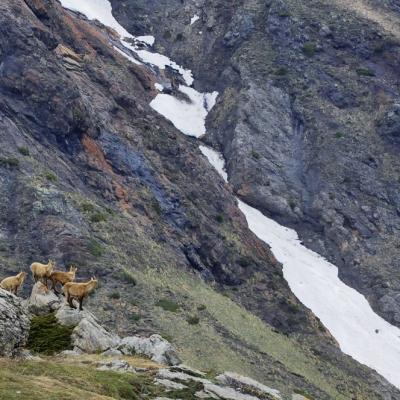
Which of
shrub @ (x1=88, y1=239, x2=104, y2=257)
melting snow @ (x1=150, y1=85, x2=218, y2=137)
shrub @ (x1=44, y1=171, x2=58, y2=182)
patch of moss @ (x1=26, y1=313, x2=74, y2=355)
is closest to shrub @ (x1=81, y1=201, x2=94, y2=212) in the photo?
shrub @ (x1=44, y1=171, x2=58, y2=182)

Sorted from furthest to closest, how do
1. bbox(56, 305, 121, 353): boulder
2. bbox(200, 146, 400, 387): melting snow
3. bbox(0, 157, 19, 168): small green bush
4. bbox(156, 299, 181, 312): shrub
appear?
bbox(200, 146, 400, 387): melting snow → bbox(0, 157, 19, 168): small green bush → bbox(156, 299, 181, 312): shrub → bbox(56, 305, 121, 353): boulder

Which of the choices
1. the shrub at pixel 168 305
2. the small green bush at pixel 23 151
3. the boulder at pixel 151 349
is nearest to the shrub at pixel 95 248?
the shrub at pixel 168 305

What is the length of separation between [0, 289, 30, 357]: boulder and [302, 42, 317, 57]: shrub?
8454 centimetres

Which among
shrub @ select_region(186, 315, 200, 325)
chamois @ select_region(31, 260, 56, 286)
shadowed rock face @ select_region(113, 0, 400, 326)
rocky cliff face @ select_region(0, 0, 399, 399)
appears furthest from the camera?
shadowed rock face @ select_region(113, 0, 400, 326)

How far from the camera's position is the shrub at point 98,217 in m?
49.8

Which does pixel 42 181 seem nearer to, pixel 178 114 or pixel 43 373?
pixel 43 373

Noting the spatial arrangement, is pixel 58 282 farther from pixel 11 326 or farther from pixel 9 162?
pixel 9 162

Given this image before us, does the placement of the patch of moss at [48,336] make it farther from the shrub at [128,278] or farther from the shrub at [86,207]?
the shrub at [86,207]

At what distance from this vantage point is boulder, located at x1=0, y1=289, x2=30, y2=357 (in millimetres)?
A: 18188

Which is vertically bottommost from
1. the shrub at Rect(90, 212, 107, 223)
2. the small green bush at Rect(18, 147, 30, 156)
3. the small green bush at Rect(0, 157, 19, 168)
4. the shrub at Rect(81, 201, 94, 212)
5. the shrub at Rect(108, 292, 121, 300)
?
the shrub at Rect(108, 292, 121, 300)

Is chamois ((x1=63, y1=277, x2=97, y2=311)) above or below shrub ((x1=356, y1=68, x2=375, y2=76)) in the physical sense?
below

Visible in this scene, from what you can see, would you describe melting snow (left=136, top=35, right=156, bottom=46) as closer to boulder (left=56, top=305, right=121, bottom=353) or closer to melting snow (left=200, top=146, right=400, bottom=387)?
melting snow (left=200, top=146, right=400, bottom=387)

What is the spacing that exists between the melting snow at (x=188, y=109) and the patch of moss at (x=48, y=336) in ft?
224

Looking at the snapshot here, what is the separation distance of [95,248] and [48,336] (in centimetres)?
2375
